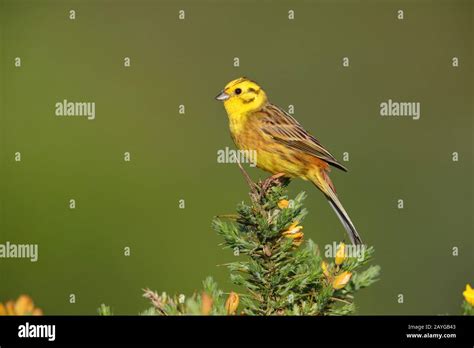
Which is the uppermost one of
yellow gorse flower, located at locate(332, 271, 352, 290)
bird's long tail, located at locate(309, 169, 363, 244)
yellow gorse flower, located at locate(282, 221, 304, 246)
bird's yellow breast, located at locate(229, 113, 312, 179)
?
bird's yellow breast, located at locate(229, 113, 312, 179)

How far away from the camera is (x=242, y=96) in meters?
5.11

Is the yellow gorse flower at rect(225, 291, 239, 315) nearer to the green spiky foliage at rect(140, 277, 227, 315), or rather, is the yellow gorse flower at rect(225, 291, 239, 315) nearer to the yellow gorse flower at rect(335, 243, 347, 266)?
the green spiky foliage at rect(140, 277, 227, 315)

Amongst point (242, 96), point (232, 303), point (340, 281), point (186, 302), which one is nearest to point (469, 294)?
point (340, 281)

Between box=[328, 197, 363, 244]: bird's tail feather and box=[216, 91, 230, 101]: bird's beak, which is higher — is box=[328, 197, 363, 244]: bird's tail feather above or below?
below

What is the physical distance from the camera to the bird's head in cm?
506

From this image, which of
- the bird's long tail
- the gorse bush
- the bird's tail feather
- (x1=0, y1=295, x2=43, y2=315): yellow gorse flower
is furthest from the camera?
the bird's long tail

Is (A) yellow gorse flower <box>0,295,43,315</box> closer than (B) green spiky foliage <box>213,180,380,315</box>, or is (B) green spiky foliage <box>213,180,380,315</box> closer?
(A) yellow gorse flower <box>0,295,43,315</box>

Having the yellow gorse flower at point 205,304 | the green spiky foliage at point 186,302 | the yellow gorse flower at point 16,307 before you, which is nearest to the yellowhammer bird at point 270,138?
the green spiky foliage at point 186,302

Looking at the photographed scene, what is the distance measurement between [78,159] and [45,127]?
19.2 inches
